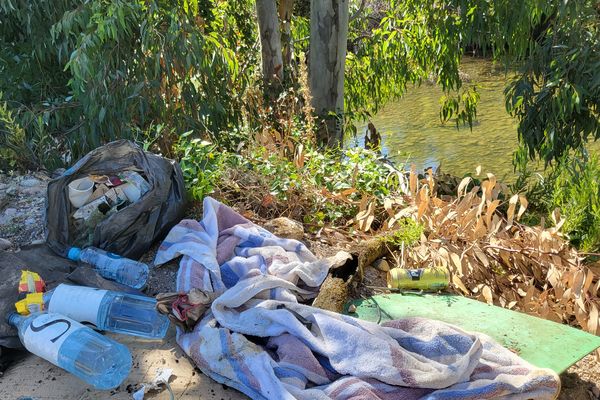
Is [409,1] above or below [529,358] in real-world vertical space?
above

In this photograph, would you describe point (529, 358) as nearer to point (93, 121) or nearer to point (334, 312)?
point (334, 312)

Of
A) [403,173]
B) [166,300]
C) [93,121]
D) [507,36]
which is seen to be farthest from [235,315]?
[507,36]

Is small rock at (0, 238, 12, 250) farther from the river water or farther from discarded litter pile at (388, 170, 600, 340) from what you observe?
the river water

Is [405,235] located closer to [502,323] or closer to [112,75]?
[502,323]

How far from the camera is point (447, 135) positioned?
9398 millimetres

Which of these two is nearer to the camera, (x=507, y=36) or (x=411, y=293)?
(x=411, y=293)

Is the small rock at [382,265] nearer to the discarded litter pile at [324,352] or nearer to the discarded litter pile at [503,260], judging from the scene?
the discarded litter pile at [503,260]

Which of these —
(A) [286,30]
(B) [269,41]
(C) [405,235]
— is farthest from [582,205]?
(A) [286,30]

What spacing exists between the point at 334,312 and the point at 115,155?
5.43ft

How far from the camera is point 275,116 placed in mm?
5367

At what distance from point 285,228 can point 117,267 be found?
953mm

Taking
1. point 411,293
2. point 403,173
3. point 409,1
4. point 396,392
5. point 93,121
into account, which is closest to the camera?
point 396,392

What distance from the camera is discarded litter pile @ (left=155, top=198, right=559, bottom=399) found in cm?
203

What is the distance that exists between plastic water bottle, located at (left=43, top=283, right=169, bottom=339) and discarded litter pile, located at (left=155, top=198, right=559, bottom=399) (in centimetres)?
18
